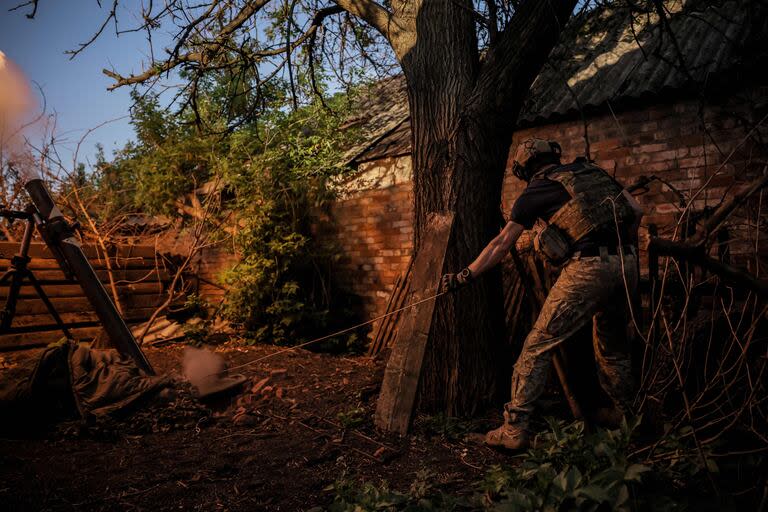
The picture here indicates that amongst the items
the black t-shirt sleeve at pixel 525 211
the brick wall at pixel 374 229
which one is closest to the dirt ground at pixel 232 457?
the black t-shirt sleeve at pixel 525 211

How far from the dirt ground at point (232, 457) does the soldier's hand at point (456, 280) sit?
3.14 feet

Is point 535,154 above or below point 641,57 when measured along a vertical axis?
below

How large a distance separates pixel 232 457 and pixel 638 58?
582 centimetres

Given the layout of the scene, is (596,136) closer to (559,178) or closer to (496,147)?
(496,147)

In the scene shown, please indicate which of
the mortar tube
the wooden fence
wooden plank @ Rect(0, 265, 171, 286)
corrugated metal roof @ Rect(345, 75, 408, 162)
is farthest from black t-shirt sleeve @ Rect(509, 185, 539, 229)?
wooden plank @ Rect(0, 265, 171, 286)

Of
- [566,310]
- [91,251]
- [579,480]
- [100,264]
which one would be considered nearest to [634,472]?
[579,480]

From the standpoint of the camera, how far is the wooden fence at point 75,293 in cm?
595

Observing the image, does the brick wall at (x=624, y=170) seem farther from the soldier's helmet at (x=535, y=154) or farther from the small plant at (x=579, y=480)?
the small plant at (x=579, y=480)

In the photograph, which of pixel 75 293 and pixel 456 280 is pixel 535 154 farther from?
pixel 75 293

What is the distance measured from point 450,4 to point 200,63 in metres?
2.81

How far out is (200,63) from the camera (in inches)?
184

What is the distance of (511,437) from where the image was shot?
98.1 inches

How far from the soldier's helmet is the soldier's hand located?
831mm

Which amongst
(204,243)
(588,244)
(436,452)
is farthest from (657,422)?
(204,243)
